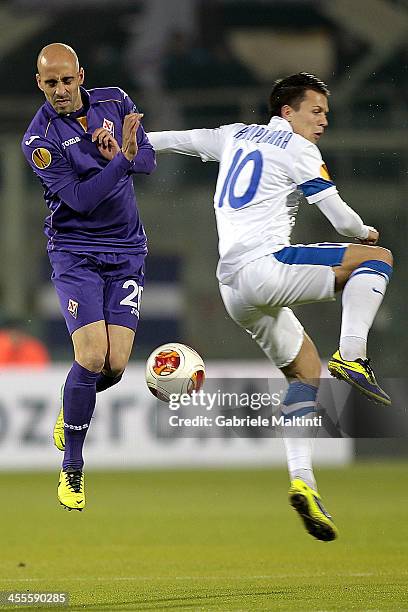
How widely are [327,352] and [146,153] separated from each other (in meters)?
6.85

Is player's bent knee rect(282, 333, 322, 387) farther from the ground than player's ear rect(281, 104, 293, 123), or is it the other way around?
player's ear rect(281, 104, 293, 123)

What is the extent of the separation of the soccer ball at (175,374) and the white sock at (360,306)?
83 cm

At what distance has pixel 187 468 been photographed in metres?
13.8

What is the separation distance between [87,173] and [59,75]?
0.53 metres

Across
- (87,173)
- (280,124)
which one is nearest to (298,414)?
(280,124)

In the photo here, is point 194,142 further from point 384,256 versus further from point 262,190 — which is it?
point 384,256

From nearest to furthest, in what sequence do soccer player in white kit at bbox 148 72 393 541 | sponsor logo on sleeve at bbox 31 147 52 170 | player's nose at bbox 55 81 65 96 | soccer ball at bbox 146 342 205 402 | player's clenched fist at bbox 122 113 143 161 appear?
soccer player in white kit at bbox 148 72 393 541 < player's clenched fist at bbox 122 113 143 161 < player's nose at bbox 55 81 65 96 < sponsor logo on sleeve at bbox 31 147 52 170 < soccer ball at bbox 146 342 205 402

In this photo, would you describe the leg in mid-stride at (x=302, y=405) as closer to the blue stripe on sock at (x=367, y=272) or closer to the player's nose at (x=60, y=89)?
the blue stripe on sock at (x=367, y=272)

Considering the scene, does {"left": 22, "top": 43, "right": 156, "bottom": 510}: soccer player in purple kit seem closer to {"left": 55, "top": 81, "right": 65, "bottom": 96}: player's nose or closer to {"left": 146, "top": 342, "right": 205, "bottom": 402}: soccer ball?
{"left": 55, "top": 81, "right": 65, "bottom": 96}: player's nose

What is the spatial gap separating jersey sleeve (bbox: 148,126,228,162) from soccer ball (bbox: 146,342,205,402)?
1017 millimetres

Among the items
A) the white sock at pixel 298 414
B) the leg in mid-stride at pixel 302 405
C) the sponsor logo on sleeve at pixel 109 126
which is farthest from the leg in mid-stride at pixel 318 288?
the sponsor logo on sleeve at pixel 109 126

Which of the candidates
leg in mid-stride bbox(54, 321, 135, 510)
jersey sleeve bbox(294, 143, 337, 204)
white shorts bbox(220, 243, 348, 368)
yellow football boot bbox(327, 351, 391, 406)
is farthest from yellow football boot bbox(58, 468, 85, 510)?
jersey sleeve bbox(294, 143, 337, 204)

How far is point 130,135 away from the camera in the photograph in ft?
19.6

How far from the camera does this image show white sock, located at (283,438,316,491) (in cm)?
620
